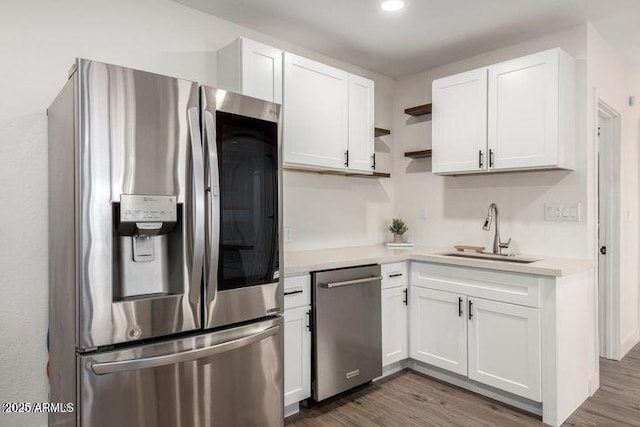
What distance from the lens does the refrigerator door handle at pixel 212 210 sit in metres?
1.68

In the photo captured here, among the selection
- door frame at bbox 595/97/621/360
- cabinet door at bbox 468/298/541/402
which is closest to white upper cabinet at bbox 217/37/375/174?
cabinet door at bbox 468/298/541/402

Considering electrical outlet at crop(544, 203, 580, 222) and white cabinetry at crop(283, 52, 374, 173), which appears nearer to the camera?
white cabinetry at crop(283, 52, 374, 173)

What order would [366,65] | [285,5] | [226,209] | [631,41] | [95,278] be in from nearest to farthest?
1. [95,278]
2. [226,209]
3. [285,5]
4. [631,41]
5. [366,65]

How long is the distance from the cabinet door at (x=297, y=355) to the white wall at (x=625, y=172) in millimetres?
2572

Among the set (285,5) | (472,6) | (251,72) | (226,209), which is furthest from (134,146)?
(472,6)

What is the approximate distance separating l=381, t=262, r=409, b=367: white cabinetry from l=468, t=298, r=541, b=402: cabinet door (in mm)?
515

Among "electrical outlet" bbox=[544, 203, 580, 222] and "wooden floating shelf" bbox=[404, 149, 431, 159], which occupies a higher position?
"wooden floating shelf" bbox=[404, 149, 431, 159]

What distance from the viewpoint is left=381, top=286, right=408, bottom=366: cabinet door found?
115 inches

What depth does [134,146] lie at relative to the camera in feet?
5.00

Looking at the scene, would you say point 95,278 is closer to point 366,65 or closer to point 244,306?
point 244,306

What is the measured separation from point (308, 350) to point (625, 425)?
1.89m

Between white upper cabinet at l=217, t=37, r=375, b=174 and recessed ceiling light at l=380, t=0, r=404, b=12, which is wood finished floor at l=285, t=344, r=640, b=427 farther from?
recessed ceiling light at l=380, t=0, r=404, b=12

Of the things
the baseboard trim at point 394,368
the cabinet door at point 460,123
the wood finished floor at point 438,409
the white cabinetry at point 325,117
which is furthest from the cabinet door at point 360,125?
the wood finished floor at point 438,409

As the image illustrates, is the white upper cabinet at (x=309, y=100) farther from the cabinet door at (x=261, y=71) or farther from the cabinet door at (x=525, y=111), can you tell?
the cabinet door at (x=525, y=111)
